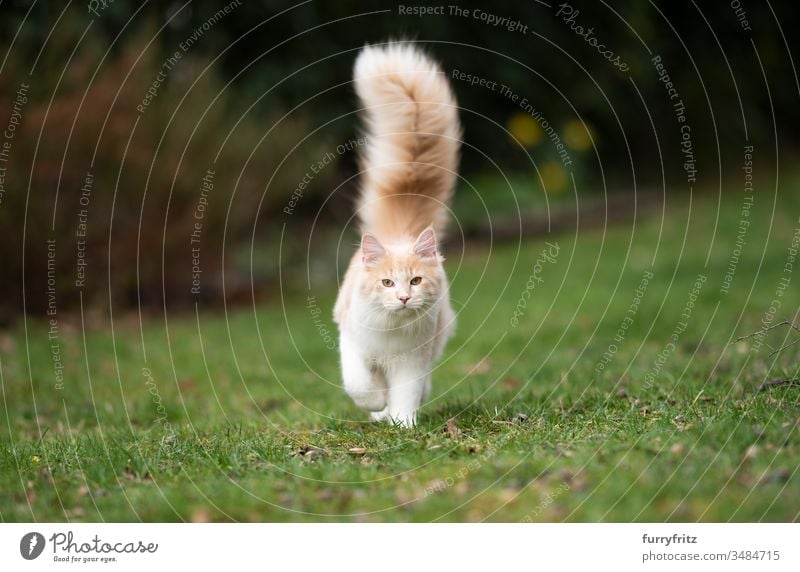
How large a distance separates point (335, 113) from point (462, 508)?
12869mm

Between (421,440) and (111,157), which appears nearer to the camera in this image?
(421,440)

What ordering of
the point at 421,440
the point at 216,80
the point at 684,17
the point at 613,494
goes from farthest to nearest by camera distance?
the point at 684,17 < the point at 216,80 < the point at 421,440 < the point at 613,494

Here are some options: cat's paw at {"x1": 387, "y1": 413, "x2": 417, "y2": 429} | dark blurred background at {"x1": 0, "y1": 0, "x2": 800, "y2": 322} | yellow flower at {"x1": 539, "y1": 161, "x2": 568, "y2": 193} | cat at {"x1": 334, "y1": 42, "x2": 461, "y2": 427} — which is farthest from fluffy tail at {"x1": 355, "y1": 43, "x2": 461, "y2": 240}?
yellow flower at {"x1": 539, "y1": 161, "x2": 568, "y2": 193}

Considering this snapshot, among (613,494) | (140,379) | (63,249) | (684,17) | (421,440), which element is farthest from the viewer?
(684,17)

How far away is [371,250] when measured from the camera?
5793 millimetres

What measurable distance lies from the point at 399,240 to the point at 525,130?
41.1 feet

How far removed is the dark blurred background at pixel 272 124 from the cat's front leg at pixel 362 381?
3167 millimetres

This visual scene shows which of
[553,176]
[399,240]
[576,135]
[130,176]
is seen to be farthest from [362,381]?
[576,135]

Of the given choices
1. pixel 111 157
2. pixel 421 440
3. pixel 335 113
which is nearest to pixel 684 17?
pixel 335 113

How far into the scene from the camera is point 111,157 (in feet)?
40.1

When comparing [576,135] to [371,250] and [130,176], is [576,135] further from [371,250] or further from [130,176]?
[371,250]

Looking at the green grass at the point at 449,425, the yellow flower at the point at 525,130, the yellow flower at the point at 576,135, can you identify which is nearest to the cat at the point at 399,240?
the green grass at the point at 449,425

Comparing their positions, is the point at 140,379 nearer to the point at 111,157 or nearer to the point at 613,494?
the point at 111,157
